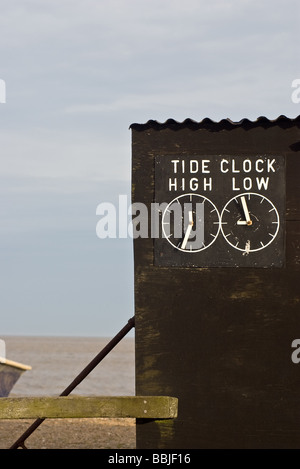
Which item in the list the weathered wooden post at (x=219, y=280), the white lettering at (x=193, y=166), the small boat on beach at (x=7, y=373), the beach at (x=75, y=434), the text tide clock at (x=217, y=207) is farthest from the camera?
the small boat on beach at (x=7, y=373)

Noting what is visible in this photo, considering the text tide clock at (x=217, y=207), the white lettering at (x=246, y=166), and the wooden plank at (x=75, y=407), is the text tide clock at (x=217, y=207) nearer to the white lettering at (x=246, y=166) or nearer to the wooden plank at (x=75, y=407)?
the white lettering at (x=246, y=166)

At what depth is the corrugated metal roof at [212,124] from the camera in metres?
11.7

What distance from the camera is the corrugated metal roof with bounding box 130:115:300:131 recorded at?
1167 cm

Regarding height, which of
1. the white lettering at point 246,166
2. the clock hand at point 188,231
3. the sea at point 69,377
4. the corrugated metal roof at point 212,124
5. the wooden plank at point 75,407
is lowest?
the sea at point 69,377

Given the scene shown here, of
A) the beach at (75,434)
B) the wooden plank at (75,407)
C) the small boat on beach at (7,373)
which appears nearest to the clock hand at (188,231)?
the wooden plank at (75,407)

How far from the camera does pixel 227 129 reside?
38.6 feet

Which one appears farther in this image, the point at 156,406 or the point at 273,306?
the point at 273,306

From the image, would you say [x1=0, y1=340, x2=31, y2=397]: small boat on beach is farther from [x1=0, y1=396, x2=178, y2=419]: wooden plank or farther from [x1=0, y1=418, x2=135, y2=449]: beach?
[x1=0, y1=396, x2=178, y2=419]: wooden plank

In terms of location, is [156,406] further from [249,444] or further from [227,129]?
[227,129]

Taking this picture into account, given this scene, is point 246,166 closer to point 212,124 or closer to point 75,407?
point 212,124

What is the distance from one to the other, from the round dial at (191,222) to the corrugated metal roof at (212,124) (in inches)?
38.1

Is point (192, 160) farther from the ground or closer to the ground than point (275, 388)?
farther from the ground

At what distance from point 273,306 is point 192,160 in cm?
226
